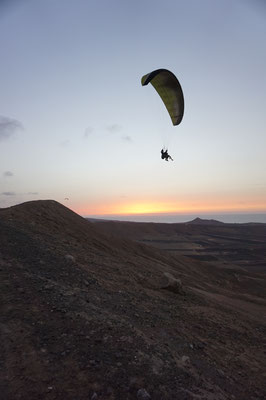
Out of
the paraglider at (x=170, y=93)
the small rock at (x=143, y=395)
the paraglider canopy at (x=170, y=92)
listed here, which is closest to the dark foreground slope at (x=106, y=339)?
the small rock at (x=143, y=395)

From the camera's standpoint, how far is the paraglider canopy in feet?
37.8

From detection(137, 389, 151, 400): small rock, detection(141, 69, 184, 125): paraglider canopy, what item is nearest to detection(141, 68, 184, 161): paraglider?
detection(141, 69, 184, 125): paraglider canopy

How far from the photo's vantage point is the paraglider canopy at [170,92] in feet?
37.8

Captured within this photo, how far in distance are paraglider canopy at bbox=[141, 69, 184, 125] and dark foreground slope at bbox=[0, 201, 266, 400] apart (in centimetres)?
797

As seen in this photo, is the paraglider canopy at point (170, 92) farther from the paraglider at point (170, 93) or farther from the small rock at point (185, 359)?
the small rock at point (185, 359)

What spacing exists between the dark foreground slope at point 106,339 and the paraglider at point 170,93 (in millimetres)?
7444

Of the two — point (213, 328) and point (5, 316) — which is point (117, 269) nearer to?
point (213, 328)

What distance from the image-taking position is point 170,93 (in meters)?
12.3

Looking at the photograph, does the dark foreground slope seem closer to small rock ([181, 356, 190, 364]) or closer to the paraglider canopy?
small rock ([181, 356, 190, 364])

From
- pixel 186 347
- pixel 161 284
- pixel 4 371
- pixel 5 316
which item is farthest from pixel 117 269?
pixel 4 371

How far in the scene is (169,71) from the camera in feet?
36.4

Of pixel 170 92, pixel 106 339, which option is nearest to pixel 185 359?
pixel 106 339

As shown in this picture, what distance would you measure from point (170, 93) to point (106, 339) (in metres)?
10.7

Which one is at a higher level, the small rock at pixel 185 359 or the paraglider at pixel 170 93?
the paraglider at pixel 170 93
